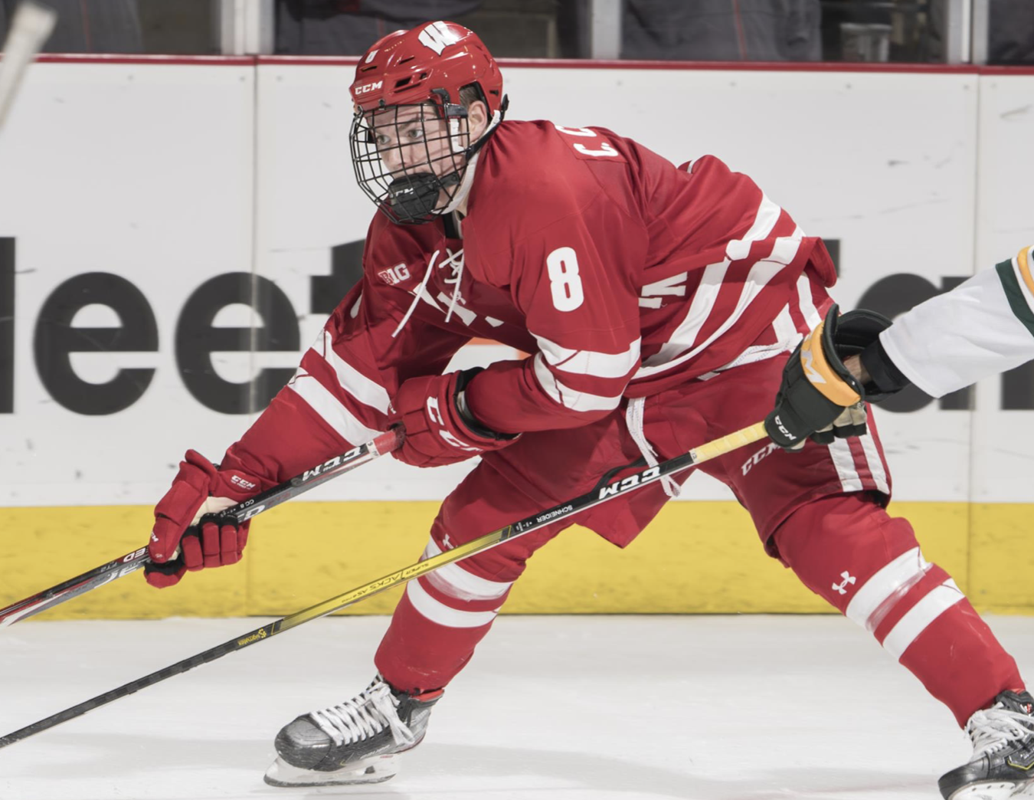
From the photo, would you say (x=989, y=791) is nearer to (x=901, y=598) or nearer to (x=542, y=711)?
(x=901, y=598)

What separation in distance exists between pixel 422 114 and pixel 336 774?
1049 millimetres

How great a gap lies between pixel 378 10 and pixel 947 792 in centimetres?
236

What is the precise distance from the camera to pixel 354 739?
2.09 metres

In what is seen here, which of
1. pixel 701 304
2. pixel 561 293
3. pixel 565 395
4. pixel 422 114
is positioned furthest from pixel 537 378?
pixel 422 114

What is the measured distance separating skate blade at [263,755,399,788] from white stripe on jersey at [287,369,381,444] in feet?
1.70

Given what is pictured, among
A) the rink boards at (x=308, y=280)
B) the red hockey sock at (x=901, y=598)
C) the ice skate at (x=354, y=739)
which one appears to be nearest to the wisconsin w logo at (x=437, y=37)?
the red hockey sock at (x=901, y=598)

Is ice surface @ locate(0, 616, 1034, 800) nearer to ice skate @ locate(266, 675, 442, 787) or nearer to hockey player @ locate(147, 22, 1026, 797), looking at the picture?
ice skate @ locate(266, 675, 442, 787)

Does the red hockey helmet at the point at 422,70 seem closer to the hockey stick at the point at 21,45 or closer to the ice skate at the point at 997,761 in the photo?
the hockey stick at the point at 21,45

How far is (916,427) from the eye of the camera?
3270 mm

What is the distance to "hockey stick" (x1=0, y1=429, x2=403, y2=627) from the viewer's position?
6.61 feet

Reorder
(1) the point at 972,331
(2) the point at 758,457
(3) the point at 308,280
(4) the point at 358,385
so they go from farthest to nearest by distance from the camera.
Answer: (3) the point at 308,280
(4) the point at 358,385
(2) the point at 758,457
(1) the point at 972,331

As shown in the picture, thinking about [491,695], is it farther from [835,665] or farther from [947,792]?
[947,792]

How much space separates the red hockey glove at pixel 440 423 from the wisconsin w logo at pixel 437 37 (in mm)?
472

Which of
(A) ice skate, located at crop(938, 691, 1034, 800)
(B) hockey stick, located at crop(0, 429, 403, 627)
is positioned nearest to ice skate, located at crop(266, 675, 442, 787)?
(B) hockey stick, located at crop(0, 429, 403, 627)
